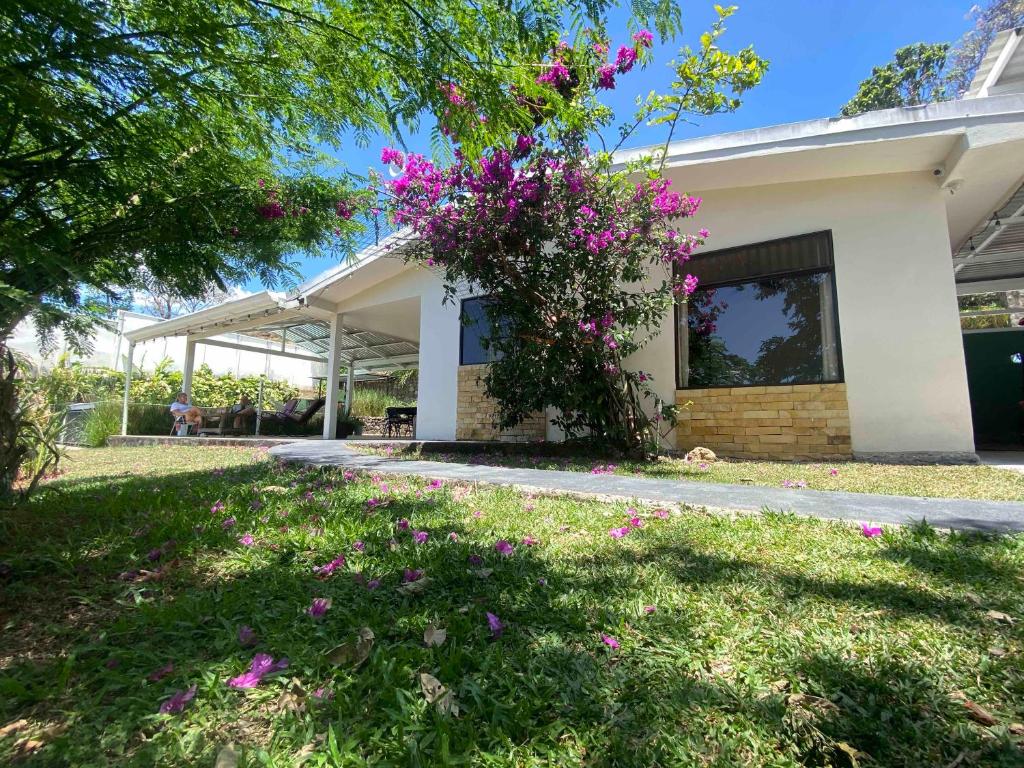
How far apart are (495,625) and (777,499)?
98.7 inches

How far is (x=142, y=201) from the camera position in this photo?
2416mm

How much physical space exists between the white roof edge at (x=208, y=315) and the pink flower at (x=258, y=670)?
933 centimetres

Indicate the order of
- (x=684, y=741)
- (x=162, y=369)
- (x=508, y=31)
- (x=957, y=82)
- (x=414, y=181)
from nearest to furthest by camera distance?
(x=684, y=741), (x=508, y=31), (x=414, y=181), (x=162, y=369), (x=957, y=82)

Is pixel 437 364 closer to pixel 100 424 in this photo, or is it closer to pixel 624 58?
pixel 624 58

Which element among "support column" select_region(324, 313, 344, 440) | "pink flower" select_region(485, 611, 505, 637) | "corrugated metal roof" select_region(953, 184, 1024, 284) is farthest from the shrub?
"corrugated metal roof" select_region(953, 184, 1024, 284)

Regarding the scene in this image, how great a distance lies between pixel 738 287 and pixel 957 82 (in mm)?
21722

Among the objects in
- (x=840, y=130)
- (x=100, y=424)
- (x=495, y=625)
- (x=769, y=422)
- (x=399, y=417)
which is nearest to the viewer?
(x=495, y=625)

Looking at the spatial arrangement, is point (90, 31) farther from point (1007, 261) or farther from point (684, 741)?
point (1007, 261)

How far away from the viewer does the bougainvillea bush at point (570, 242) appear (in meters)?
5.51

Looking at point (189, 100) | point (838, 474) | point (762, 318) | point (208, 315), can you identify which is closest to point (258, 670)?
point (189, 100)

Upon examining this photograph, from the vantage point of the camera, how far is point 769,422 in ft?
21.0

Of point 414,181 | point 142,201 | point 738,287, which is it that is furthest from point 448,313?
point 142,201

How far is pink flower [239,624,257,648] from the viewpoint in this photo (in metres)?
1.50

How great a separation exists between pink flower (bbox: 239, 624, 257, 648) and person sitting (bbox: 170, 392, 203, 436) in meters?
12.6
